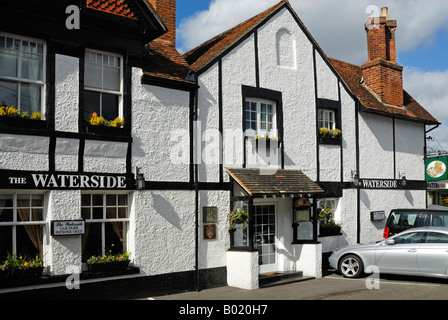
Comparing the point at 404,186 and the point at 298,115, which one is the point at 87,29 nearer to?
the point at 298,115

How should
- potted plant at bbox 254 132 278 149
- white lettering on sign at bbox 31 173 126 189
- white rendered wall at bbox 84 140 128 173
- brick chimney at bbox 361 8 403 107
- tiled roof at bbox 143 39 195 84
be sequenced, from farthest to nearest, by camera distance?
brick chimney at bbox 361 8 403 107 < potted plant at bbox 254 132 278 149 < tiled roof at bbox 143 39 195 84 < white rendered wall at bbox 84 140 128 173 < white lettering on sign at bbox 31 173 126 189

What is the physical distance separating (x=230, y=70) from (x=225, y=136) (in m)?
1.84

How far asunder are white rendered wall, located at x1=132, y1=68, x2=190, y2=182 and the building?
1.1 inches

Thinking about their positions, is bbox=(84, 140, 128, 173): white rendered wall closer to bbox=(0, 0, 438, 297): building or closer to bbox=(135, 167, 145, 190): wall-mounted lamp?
bbox=(0, 0, 438, 297): building

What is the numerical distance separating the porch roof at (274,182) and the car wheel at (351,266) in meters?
2.03

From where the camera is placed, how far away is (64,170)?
31.2 feet

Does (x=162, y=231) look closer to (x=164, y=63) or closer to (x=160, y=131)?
(x=160, y=131)

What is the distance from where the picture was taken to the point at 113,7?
34.0 feet

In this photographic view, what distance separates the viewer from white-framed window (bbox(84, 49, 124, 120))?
1016 cm

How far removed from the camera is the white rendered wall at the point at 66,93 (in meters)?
9.53

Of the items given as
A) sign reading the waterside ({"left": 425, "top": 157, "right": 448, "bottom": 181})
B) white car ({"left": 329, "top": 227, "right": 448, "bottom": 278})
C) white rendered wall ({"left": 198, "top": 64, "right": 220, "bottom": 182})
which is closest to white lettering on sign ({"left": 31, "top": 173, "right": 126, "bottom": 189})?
white rendered wall ({"left": 198, "top": 64, "right": 220, "bottom": 182})

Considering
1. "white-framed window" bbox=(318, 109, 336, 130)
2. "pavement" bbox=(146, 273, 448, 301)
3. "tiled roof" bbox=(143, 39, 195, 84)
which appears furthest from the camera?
"white-framed window" bbox=(318, 109, 336, 130)

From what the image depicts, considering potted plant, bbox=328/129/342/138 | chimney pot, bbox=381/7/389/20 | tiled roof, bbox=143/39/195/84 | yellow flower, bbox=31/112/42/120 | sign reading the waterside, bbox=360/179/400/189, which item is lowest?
sign reading the waterside, bbox=360/179/400/189

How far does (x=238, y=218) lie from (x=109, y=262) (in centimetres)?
346
